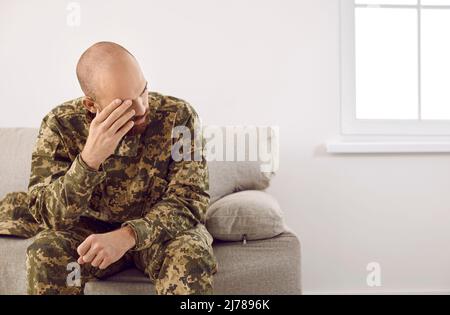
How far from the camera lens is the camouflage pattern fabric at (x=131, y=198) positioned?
1.36m

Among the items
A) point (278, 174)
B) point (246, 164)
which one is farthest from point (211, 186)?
point (278, 174)

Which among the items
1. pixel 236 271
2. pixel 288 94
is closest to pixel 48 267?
pixel 236 271

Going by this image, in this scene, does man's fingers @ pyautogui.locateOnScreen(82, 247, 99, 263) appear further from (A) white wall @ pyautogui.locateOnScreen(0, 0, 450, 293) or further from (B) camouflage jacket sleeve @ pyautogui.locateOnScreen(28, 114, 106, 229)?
(A) white wall @ pyautogui.locateOnScreen(0, 0, 450, 293)

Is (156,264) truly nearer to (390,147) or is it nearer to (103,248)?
(103,248)

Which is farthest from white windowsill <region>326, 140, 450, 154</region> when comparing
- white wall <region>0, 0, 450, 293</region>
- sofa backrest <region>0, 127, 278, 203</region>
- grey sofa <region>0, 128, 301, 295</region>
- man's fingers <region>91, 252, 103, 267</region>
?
man's fingers <region>91, 252, 103, 267</region>

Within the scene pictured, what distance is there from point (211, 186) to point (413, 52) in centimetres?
128

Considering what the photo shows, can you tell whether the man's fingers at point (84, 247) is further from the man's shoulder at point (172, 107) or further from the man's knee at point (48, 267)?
the man's shoulder at point (172, 107)

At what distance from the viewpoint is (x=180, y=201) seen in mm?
1524

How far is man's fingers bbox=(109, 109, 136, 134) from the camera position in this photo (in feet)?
4.67

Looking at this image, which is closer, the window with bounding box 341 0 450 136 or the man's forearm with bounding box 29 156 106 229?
the man's forearm with bounding box 29 156 106 229

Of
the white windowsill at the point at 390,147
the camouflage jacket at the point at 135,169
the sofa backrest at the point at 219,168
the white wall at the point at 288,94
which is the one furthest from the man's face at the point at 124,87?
the white windowsill at the point at 390,147

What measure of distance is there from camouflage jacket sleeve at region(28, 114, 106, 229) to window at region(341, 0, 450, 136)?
1.52m

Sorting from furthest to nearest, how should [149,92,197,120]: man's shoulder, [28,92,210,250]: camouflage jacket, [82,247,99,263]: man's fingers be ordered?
[149,92,197,120]: man's shoulder, [28,92,210,250]: camouflage jacket, [82,247,99,263]: man's fingers
